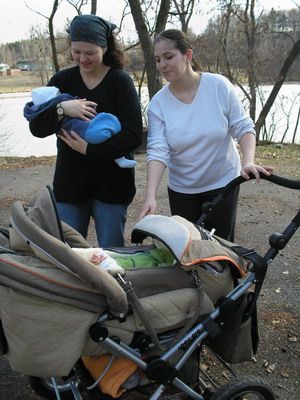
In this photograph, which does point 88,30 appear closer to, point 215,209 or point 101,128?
point 101,128

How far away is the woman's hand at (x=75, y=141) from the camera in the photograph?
229cm

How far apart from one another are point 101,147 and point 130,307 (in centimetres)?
87

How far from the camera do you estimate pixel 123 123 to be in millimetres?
2367

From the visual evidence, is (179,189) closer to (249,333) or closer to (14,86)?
(249,333)

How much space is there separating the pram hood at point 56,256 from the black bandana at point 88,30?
88 centimetres

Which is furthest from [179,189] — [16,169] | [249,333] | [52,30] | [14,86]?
[14,86]

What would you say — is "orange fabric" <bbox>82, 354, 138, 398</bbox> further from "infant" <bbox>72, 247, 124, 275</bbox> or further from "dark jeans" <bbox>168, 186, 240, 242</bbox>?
"dark jeans" <bbox>168, 186, 240, 242</bbox>

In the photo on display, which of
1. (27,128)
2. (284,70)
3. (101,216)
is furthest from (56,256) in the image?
(27,128)

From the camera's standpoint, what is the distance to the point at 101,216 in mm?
2570

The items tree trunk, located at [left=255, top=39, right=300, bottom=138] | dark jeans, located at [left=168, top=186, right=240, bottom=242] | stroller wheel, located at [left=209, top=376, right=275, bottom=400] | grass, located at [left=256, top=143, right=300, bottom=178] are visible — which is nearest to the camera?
stroller wheel, located at [left=209, top=376, right=275, bottom=400]

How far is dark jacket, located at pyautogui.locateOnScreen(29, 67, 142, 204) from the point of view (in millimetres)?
2314

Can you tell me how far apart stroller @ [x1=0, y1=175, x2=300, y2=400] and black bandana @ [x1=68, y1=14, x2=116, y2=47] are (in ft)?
2.69

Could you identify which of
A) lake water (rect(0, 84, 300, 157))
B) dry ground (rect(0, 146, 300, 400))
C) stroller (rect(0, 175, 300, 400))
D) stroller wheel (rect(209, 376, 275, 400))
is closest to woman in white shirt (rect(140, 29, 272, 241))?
stroller (rect(0, 175, 300, 400))

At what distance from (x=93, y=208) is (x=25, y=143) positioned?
1042 centimetres
